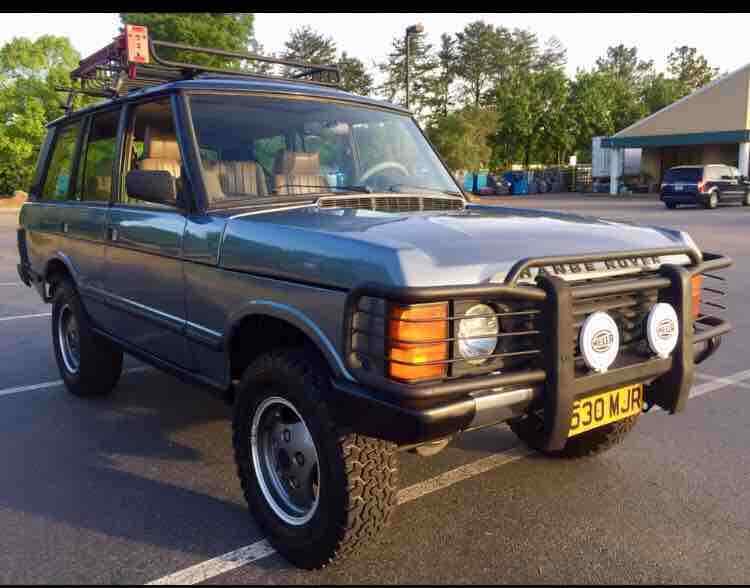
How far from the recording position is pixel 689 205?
28.3 m

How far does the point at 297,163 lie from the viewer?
12.6 ft

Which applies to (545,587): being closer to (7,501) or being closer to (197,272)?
(197,272)

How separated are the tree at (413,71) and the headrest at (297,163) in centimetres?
6728

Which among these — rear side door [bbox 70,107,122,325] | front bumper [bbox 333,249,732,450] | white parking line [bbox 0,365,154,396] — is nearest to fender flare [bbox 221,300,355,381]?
front bumper [bbox 333,249,732,450]

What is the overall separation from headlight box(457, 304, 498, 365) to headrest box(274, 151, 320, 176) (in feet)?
5.25

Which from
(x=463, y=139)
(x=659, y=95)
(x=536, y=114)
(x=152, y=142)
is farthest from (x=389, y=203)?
(x=659, y=95)

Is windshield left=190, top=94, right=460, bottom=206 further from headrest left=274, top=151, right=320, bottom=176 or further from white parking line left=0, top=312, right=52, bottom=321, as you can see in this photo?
white parking line left=0, top=312, right=52, bottom=321

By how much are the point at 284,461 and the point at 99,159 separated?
2.65 metres

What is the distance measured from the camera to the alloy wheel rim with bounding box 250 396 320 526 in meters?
2.95

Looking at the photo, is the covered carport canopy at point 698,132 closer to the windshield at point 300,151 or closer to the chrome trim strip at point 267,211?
the windshield at point 300,151

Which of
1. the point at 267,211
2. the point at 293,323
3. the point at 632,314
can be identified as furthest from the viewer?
the point at 267,211

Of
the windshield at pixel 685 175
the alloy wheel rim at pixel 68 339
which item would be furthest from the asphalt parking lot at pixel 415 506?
the windshield at pixel 685 175

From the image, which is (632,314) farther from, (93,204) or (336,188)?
(93,204)

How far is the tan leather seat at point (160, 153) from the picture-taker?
3764 millimetres
